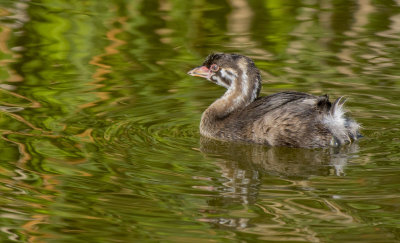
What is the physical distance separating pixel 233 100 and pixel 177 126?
0.61m

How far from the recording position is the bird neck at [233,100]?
894 centimetres

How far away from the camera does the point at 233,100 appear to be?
9117mm

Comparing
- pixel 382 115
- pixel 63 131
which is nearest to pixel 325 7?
pixel 382 115

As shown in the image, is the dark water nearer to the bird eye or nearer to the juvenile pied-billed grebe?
the juvenile pied-billed grebe

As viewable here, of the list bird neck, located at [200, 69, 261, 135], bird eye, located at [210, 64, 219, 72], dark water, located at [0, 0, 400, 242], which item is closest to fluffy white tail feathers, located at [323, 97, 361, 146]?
dark water, located at [0, 0, 400, 242]

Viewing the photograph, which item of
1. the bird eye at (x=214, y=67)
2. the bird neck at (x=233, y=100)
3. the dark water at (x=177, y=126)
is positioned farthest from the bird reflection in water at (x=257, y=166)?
the bird eye at (x=214, y=67)

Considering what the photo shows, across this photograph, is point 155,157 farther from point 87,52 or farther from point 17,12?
point 17,12

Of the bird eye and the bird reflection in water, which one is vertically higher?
the bird eye

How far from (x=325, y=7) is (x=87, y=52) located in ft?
13.0

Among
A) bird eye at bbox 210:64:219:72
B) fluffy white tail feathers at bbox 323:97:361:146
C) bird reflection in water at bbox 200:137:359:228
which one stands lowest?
bird reflection in water at bbox 200:137:359:228

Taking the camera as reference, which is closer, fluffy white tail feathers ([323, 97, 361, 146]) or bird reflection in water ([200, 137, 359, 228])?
bird reflection in water ([200, 137, 359, 228])

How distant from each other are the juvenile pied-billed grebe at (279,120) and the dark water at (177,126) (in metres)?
0.14

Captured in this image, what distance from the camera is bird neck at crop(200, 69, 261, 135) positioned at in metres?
8.94

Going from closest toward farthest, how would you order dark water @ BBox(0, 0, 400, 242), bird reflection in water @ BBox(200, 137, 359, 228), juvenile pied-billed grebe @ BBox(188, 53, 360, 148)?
dark water @ BBox(0, 0, 400, 242), bird reflection in water @ BBox(200, 137, 359, 228), juvenile pied-billed grebe @ BBox(188, 53, 360, 148)
